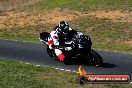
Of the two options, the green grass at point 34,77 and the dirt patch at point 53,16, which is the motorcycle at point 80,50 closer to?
the green grass at point 34,77

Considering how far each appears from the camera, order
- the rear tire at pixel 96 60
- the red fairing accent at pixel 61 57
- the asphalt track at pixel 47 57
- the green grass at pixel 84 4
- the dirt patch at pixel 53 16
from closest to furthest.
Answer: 1. the asphalt track at pixel 47 57
2. the rear tire at pixel 96 60
3. the red fairing accent at pixel 61 57
4. the dirt patch at pixel 53 16
5. the green grass at pixel 84 4

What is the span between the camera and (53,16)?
124ft

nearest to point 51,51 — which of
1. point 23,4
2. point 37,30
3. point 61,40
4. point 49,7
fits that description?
point 61,40

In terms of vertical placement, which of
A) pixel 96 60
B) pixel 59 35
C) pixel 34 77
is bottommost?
pixel 96 60

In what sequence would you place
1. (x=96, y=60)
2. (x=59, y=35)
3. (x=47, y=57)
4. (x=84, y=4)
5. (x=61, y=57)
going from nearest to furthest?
(x=96, y=60)
(x=61, y=57)
(x=59, y=35)
(x=47, y=57)
(x=84, y=4)

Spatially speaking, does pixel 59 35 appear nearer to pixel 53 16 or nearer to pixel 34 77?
pixel 34 77

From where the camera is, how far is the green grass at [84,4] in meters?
38.6

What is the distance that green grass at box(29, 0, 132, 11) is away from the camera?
38.6 metres

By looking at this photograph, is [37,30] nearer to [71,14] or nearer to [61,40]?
[71,14]

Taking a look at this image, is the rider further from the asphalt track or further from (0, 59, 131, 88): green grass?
(0, 59, 131, 88): green grass

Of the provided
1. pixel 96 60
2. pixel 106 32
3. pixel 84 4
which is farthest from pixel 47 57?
Answer: pixel 84 4

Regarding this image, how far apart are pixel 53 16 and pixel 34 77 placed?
2177 cm

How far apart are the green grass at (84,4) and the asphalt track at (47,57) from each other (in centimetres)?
1479

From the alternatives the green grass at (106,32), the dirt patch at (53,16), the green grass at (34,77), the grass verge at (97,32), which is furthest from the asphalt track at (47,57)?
the dirt patch at (53,16)
